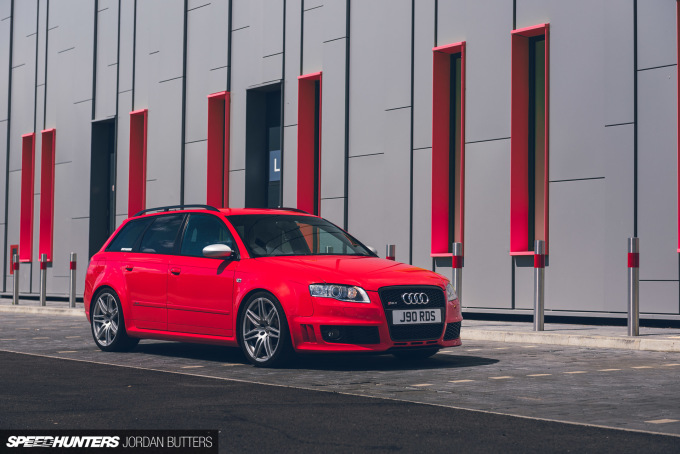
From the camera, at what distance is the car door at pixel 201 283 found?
9180 mm

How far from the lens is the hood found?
8438mm

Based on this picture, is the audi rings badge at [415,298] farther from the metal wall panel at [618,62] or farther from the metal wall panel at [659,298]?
the metal wall panel at [618,62]

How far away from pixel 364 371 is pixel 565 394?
2017 millimetres

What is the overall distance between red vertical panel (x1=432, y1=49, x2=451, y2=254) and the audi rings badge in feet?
24.0

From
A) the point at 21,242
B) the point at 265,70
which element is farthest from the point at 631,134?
the point at 21,242

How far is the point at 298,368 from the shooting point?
8711mm

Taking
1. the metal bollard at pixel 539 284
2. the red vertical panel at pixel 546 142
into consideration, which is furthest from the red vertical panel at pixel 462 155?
the metal bollard at pixel 539 284

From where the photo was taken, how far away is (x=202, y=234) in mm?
9883

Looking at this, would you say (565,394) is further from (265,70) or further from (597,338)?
(265,70)

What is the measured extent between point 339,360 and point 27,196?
19.4 metres

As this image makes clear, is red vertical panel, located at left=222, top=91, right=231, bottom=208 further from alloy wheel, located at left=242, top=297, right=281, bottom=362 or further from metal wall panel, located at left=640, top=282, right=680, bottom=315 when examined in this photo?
alloy wheel, located at left=242, top=297, right=281, bottom=362

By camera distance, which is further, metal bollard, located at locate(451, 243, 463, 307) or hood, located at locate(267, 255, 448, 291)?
metal bollard, located at locate(451, 243, 463, 307)

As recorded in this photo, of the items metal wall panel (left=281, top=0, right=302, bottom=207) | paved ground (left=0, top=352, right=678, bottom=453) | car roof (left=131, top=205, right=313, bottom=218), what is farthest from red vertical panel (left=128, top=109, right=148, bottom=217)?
paved ground (left=0, top=352, right=678, bottom=453)

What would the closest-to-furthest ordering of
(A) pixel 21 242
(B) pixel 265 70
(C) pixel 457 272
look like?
1. (C) pixel 457 272
2. (B) pixel 265 70
3. (A) pixel 21 242
